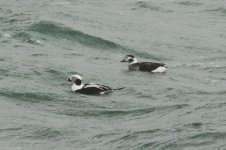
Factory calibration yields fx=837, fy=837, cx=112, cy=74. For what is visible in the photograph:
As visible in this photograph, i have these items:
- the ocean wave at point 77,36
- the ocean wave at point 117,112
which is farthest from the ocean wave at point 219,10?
the ocean wave at point 117,112

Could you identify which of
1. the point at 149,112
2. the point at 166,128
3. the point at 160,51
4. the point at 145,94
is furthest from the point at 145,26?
the point at 166,128

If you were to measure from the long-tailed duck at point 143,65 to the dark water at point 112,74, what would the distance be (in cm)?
27

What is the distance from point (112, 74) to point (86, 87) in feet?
9.92

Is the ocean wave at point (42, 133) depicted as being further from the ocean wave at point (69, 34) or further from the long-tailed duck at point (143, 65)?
the ocean wave at point (69, 34)

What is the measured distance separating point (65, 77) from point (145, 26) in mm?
10656

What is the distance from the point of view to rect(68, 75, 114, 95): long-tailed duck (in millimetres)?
26703

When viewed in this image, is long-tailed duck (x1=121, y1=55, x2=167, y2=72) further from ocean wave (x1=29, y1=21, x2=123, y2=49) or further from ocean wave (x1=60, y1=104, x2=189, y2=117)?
ocean wave (x1=60, y1=104, x2=189, y2=117)

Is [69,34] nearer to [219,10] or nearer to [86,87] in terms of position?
[86,87]

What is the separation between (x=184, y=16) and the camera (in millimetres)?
41531

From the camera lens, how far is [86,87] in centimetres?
2709

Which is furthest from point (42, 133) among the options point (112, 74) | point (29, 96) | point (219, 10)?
point (219, 10)

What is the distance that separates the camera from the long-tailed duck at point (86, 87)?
1051 inches

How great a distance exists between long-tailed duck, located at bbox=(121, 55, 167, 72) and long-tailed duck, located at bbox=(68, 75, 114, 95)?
341cm

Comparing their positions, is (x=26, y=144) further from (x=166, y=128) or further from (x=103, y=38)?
(x=103, y=38)
